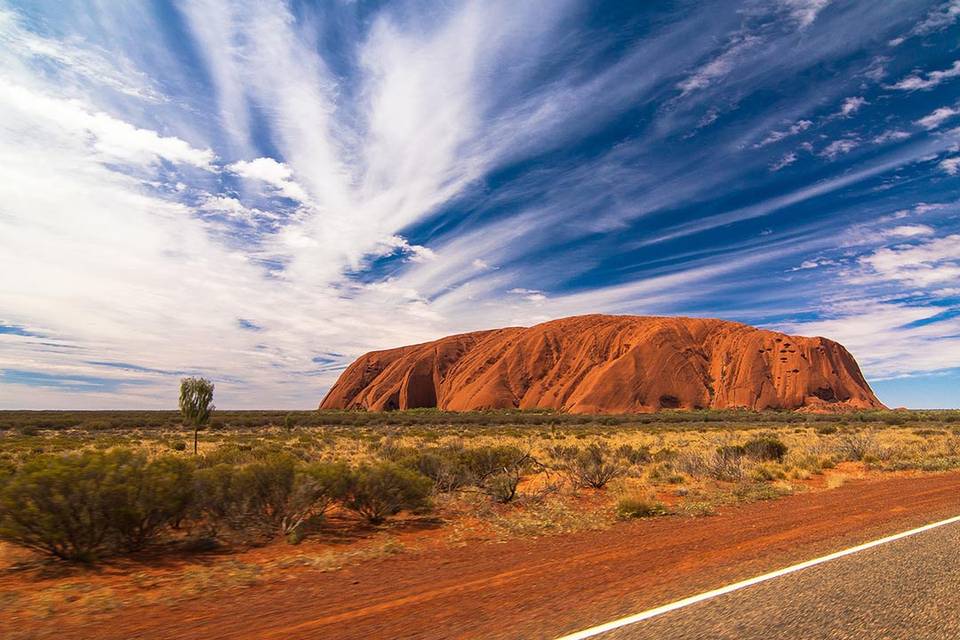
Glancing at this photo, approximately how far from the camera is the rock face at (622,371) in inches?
3344

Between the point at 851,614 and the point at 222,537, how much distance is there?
344 inches

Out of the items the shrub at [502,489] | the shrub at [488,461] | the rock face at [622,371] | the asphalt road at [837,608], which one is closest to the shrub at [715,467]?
the shrub at [488,461]

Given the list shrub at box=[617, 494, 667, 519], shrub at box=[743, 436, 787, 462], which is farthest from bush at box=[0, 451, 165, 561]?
shrub at box=[743, 436, 787, 462]

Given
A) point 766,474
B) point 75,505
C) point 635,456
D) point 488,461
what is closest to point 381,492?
point 75,505

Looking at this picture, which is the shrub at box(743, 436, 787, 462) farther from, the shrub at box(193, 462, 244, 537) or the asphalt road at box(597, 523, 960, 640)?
the shrub at box(193, 462, 244, 537)

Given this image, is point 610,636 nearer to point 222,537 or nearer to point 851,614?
point 851,614

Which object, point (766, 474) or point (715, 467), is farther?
point (715, 467)

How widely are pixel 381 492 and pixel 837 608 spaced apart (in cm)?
770

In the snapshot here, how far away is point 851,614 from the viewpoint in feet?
15.1

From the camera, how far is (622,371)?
286 feet

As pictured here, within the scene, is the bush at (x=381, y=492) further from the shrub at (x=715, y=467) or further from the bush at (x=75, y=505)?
the shrub at (x=715, y=467)

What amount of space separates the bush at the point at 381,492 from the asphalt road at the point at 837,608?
6624 mm

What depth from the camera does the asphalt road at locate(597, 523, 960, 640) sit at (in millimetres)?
4242

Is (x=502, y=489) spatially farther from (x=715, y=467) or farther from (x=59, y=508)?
(x=59, y=508)
